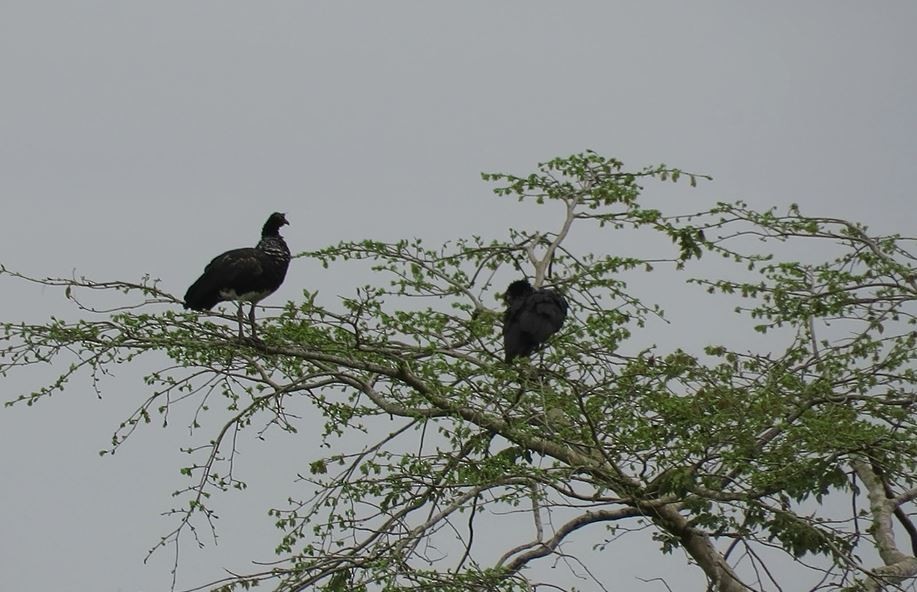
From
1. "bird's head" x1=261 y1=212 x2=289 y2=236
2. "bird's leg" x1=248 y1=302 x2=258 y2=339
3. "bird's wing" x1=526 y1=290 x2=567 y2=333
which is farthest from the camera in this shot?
"bird's head" x1=261 y1=212 x2=289 y2=236

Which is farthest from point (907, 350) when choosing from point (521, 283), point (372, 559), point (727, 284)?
point (372, 559)

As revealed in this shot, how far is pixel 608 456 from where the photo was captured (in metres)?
9.19

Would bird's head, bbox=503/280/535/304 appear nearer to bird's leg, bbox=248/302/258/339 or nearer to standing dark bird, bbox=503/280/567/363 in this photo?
standing dark bird, bbox=503/280/567/363

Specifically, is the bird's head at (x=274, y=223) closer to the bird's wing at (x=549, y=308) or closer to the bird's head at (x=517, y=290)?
the bird's head at (x=517, y=290)

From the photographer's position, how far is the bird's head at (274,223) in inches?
479

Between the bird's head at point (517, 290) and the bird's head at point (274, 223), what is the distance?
2292 mm

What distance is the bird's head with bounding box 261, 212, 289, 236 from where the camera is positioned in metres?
12.2

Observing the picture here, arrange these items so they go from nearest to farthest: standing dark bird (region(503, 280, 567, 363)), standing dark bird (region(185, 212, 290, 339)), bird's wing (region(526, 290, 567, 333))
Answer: standing dark bird (region(503, 280, 567, 363))
bird's wing (region(526, 290, 567, 333))
standing dark bird (region(185, 212, 290, 339))

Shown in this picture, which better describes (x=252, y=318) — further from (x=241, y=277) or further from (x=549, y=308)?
(x=549, y=308)

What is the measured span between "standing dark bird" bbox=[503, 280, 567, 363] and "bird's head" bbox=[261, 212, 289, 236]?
2.43 metres

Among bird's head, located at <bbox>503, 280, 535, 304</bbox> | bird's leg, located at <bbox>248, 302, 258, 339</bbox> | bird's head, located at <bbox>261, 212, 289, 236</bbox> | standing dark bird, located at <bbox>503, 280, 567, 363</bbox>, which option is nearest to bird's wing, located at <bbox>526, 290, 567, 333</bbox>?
standing dark bird, located at <bbox>503, 280, 567, 363</bbox>

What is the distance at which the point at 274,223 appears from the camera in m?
12.2

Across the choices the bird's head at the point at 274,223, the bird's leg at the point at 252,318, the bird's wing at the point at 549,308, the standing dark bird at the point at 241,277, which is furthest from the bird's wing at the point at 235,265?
→ the bird's wing at the point at 549,308

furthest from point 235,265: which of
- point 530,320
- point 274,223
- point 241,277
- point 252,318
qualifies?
point 530,320
